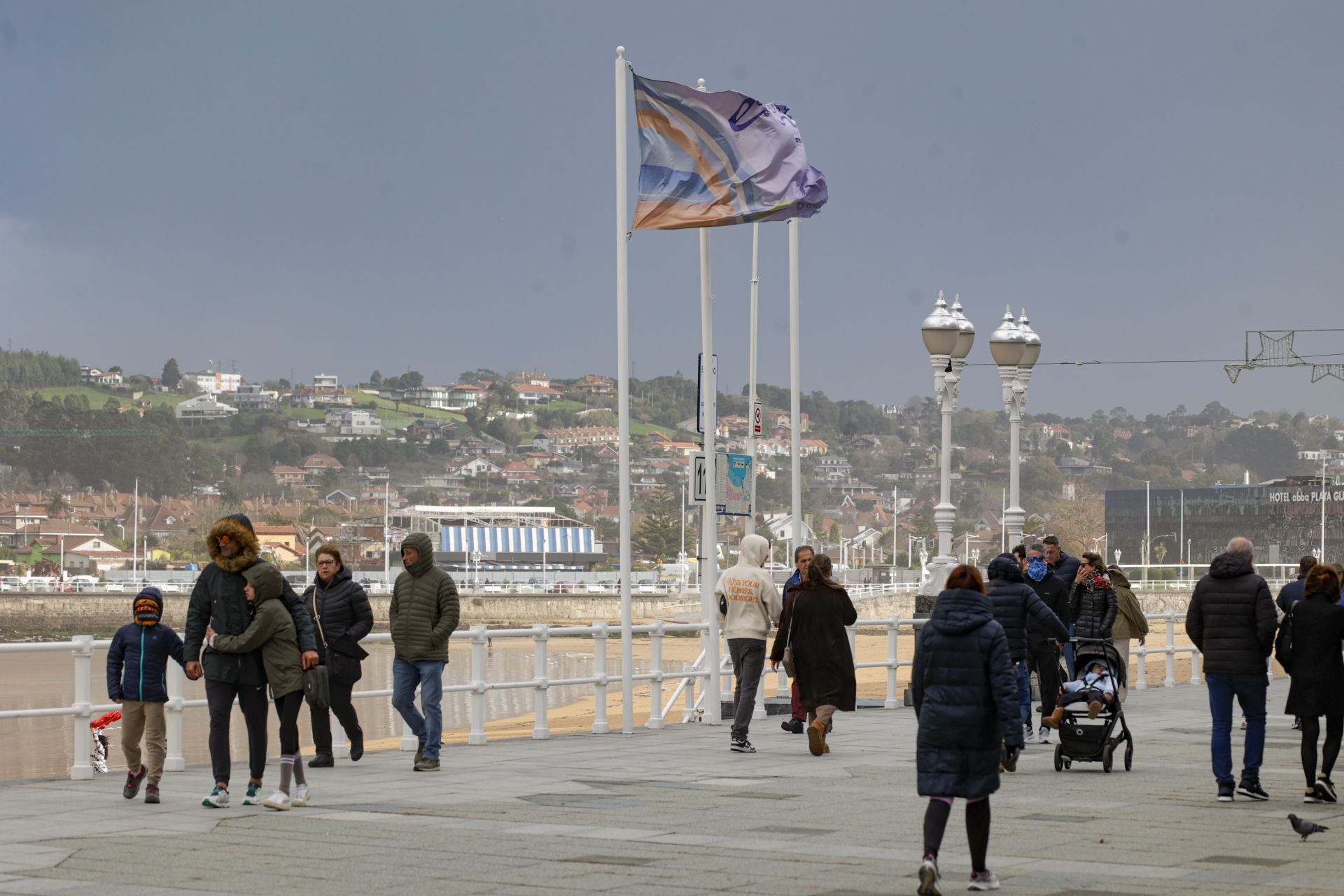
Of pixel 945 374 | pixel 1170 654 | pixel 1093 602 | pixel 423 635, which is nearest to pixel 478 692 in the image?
pixel 423 635

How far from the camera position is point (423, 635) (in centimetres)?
1355

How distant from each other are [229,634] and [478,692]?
4919mm

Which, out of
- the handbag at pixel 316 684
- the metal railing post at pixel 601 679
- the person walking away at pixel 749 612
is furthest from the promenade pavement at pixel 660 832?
the metal railing post at pixel 601 679

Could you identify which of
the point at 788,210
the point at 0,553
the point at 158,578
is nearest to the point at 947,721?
the point at 788,210

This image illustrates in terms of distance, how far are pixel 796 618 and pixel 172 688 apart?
4727 mm

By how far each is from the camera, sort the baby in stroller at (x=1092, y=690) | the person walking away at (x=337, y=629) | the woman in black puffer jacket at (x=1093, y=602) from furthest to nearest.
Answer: the woman in black puffer jacket at (x=1093, y=602), the person walking away at (x=337, y=629), the baby in stroller at (x=1092, y=690)

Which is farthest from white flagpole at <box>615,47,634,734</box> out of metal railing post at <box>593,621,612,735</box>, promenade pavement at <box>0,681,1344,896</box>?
promenade pavement at <box>0,681,1344,896</box>

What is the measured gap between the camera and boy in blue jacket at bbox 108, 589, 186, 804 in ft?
37.3

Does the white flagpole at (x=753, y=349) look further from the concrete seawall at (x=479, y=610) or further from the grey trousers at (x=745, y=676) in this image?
the concrete seawall at (x=479, y=610)

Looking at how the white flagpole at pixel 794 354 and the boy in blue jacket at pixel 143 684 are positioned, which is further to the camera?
the white flagpole at pixel 794 354

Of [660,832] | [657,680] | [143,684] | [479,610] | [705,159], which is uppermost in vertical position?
[705,159]

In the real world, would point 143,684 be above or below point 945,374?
below

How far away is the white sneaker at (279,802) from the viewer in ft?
35.7

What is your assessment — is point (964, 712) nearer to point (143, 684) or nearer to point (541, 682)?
point (143, 684)
